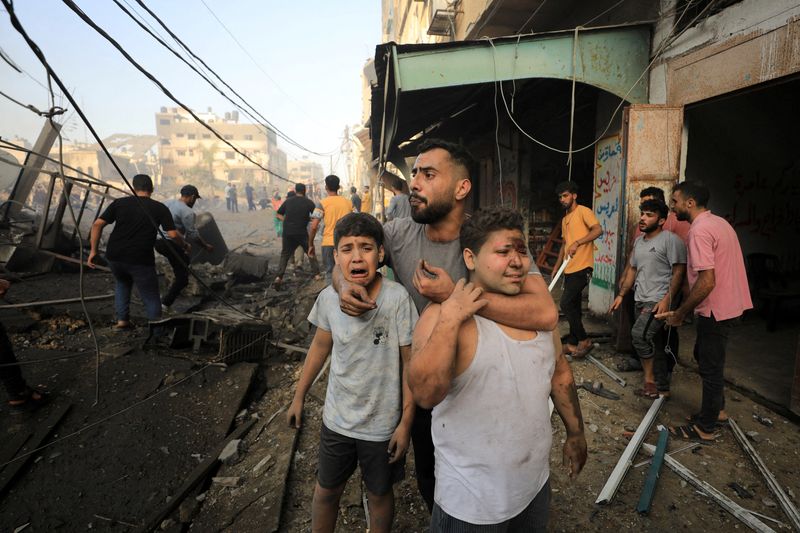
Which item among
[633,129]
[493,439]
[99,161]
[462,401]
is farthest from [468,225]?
[99,161]

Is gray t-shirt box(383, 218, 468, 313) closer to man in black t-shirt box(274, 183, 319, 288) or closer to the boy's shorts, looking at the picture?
the boy's shorts

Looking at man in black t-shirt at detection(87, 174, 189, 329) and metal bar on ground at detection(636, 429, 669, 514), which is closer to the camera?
metal bar on ground at detection(636, 429, 669, 514)

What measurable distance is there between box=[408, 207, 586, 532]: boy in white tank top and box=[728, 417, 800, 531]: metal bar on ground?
209 centimetres

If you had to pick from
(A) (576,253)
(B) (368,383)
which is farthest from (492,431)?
(A) (576,253)

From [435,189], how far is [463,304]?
79 centimetres

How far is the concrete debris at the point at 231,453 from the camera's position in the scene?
10.1 ft

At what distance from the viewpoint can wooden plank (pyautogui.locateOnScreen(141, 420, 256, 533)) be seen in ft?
8.24

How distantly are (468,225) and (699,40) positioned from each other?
4.30 metres

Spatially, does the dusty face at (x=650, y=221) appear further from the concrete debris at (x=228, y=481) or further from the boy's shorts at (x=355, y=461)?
the concrete debris at (x=228, y=481)

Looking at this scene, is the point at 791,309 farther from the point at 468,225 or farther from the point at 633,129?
the point at 468,225

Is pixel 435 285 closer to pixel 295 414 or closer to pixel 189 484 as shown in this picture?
pixel 295 414

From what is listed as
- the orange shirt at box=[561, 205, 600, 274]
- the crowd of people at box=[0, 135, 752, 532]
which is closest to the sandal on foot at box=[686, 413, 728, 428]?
the crowd of people at box=[0, 135, 752, 532]

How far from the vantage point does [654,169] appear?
4.41m

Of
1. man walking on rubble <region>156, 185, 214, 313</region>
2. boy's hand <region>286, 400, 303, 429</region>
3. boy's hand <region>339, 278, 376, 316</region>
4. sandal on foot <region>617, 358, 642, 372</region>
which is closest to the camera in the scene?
boy's hand <region>339, 278, 376, 316</region>
